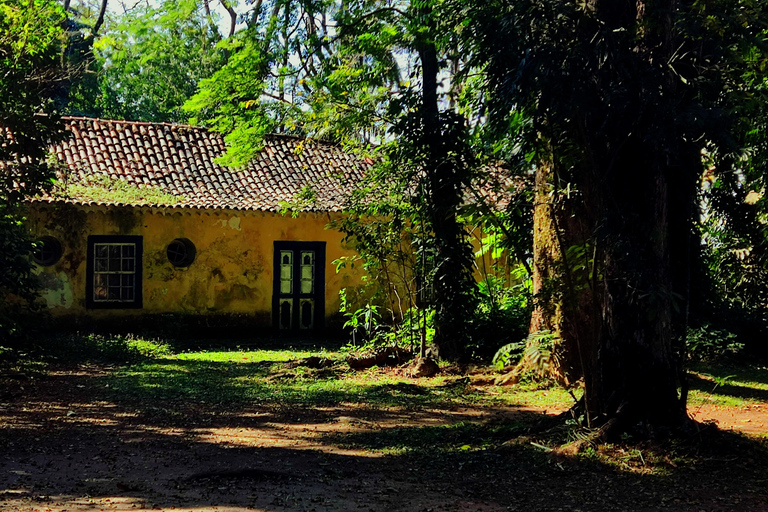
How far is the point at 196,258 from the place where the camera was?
16.8 metres

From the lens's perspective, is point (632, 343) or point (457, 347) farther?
point (457, 347)

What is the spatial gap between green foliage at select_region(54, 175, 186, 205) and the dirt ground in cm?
762

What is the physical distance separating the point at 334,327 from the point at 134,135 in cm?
618

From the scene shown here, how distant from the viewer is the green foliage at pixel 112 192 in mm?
15422

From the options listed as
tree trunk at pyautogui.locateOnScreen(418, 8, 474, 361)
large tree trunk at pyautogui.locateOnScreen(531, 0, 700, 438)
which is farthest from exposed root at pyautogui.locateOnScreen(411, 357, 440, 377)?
large tree trunk at pyautogui.locateOnScreen(531, 0, 700, 438)

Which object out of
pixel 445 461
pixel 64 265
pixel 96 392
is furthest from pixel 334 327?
Result: pixel 445 461

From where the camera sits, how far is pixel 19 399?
375 inches

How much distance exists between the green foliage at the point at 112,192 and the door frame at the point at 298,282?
242 cm

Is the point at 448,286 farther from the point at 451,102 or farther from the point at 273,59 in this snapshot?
the point at 273,59

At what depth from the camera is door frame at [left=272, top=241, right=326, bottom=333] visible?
17.5 m

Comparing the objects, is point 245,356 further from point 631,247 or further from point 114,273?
point 631,247

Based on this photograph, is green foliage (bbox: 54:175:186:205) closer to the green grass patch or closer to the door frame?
the door frame

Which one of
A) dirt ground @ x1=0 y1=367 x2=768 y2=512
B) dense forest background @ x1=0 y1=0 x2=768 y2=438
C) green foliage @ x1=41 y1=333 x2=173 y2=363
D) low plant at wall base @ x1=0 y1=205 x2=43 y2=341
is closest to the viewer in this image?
dirt ground @ x1=0 y1=367 x2=768 y2=512

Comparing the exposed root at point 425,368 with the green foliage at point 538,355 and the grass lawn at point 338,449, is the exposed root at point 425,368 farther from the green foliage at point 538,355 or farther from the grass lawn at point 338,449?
the green foliage at point 538,355
